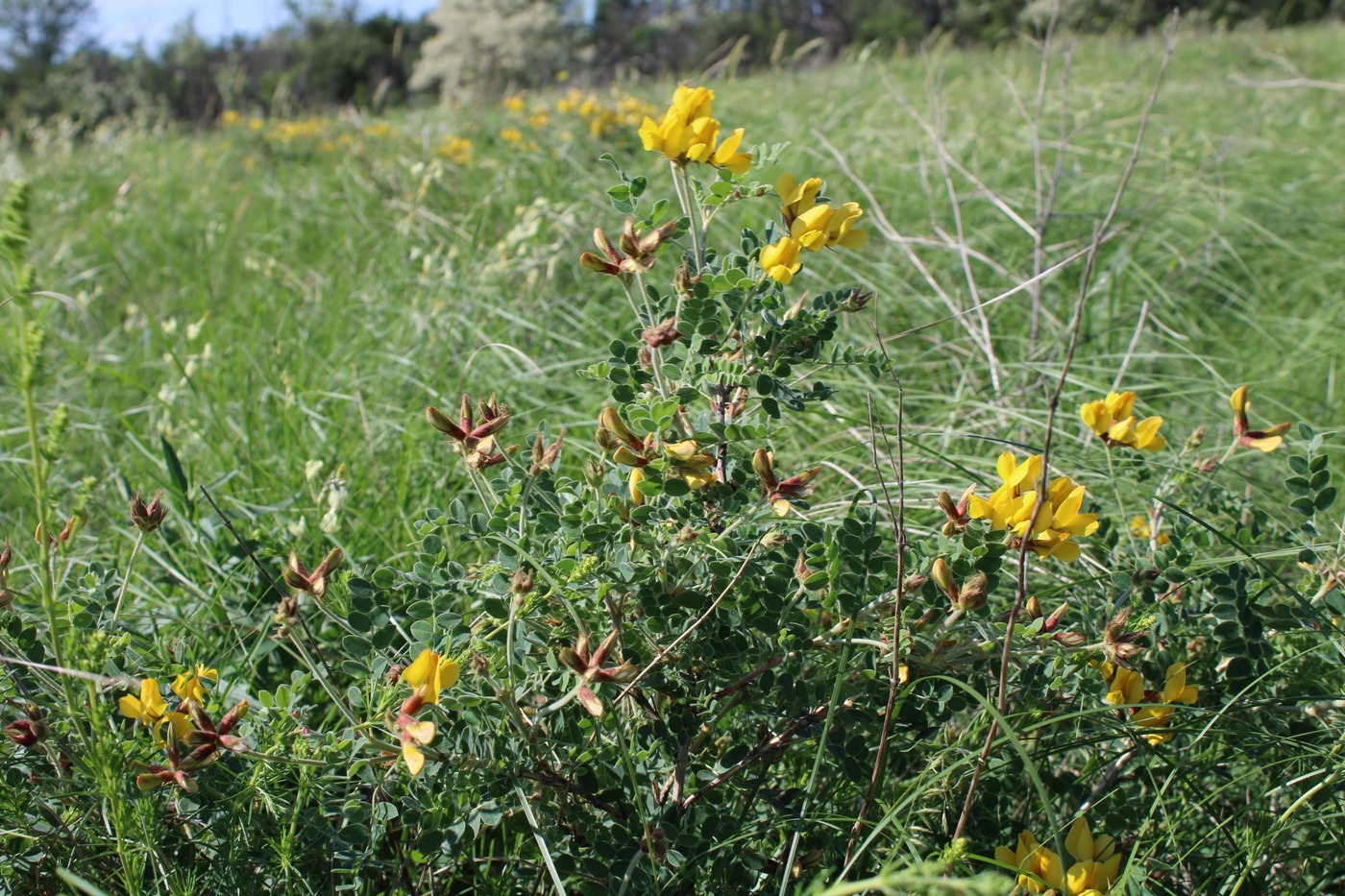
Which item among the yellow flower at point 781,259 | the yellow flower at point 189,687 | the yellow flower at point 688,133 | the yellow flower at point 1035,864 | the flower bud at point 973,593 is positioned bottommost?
the yellow flower at point 1035,864

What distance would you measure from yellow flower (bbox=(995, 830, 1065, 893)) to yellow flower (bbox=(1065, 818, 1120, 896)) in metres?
0.01

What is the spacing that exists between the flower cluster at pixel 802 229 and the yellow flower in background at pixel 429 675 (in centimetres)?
47

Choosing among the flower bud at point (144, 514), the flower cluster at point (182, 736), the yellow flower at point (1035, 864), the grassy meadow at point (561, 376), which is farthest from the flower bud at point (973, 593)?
the flower bud at point (144, 514)

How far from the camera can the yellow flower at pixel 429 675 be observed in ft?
2.58

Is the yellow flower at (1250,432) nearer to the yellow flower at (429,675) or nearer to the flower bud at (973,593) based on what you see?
the flower bud at (973,593)

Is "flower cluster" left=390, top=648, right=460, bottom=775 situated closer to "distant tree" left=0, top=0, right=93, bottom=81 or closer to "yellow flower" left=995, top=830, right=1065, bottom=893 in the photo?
"yellow flower" left=995, top=830, right=1065, bottom=893

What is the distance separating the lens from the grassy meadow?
0.97 meters

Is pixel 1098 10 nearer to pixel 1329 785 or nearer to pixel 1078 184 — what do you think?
pixel 1078 184

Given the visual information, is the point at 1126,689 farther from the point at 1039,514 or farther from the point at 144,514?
the point at 144,514

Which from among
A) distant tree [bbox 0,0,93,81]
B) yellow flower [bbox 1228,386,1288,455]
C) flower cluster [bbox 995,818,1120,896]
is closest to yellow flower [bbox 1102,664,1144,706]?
flower cluster [bbox 995,818,1120,896]

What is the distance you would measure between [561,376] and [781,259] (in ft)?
4.50

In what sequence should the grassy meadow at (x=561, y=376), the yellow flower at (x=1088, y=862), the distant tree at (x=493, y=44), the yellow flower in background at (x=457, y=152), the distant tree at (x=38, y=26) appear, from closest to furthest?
the yellow flower at (x=1088, y=862), the grassy meadow at (x=561, y=376), the yellow flower in background at (x=457, y=152), the distant tree at (x=493, y=44), the distant tree at (x=38, y=26)

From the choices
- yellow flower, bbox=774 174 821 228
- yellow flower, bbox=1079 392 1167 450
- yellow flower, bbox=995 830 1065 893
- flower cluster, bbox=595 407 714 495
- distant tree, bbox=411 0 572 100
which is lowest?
yellow flower, bbox=995 830 1065 893

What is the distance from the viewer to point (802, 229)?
95 centimetres
